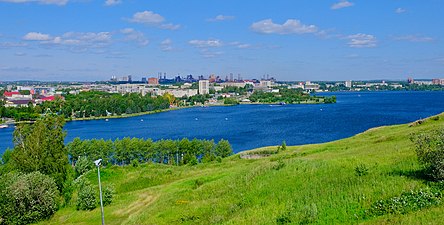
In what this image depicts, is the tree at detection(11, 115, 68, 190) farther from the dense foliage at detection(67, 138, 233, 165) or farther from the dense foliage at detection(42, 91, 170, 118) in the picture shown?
the dense foliage at detection(42, 91, 170, 118)

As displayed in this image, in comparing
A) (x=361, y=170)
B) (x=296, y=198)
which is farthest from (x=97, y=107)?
(x=361, y=170)

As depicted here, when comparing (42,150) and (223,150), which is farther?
(223,150)

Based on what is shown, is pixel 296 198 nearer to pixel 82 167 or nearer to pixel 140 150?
pixel 82 167

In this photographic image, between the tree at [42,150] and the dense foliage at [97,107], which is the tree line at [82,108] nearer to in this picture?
the dense foliage at [97,107]

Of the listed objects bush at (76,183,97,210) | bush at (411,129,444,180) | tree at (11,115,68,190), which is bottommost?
bush at (76,183,97,210)

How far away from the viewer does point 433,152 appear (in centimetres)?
1273

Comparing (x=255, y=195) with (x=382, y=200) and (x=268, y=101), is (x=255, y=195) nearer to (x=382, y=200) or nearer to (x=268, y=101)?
(x=382, y=200)

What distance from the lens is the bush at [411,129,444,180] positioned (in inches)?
496

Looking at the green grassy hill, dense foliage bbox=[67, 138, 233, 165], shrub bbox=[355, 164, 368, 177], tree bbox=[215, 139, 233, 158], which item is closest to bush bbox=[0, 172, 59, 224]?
the green grassy hill

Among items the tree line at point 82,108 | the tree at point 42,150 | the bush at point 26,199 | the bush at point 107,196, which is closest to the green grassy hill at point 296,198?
the bush at point 26,199

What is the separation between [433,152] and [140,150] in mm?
43217

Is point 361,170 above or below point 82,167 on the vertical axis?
above

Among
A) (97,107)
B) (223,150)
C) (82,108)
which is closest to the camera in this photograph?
(223,150)

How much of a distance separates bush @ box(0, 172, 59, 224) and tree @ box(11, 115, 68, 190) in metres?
3.27
